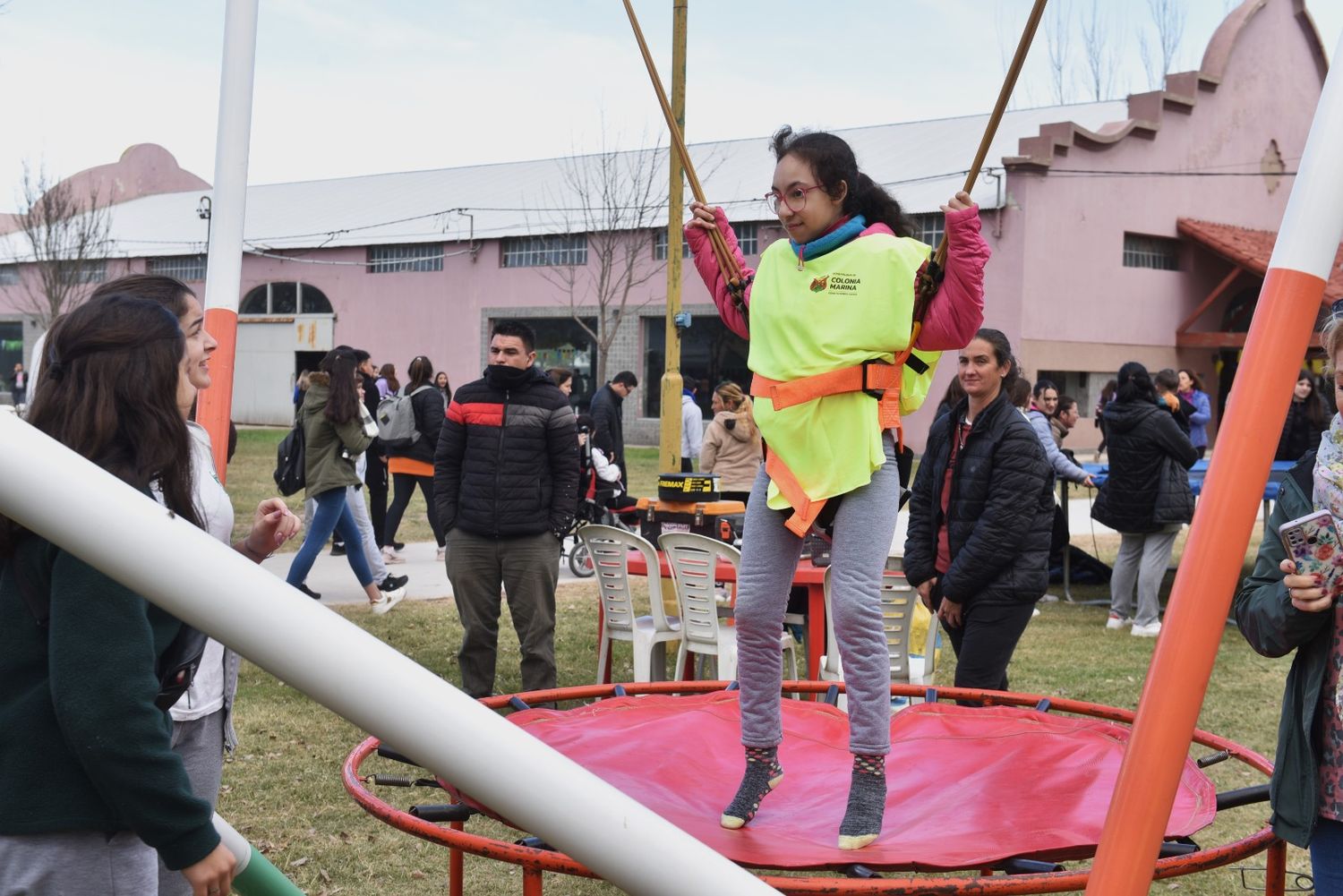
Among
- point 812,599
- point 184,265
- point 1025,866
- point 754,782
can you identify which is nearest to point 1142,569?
point 812,599

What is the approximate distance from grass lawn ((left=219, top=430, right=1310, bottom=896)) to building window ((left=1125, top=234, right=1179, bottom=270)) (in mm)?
17926

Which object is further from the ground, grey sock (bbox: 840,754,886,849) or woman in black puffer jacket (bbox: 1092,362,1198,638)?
woman in black puffer jacket (bbox: 1092,362,1198,638)

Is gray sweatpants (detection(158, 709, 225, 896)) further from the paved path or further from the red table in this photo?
the paved path

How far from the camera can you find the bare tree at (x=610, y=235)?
3061 cm

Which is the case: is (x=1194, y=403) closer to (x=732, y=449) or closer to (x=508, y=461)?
(x=732, y=449)

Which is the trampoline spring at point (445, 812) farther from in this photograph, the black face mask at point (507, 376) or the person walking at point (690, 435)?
the person walking at point (690, 435)

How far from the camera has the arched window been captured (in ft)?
119

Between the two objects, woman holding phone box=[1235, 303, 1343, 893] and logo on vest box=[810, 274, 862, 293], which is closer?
woman holding phone box=[1235, 303, 1343, 893]

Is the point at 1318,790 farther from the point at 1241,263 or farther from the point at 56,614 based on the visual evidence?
the point at 1241,263

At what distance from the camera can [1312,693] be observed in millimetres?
2549

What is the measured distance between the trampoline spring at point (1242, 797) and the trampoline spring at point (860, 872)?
95cm

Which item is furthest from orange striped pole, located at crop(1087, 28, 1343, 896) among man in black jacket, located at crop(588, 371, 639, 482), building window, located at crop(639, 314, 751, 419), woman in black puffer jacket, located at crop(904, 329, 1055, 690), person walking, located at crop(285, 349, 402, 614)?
building window, located at crop(639, 314, 751, 419)

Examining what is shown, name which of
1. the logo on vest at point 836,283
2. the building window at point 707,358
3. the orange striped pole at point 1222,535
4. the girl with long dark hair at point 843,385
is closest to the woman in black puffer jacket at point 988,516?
A: the girl with long dark hair at point 843,385

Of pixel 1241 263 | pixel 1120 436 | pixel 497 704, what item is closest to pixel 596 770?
pixel 497 704
